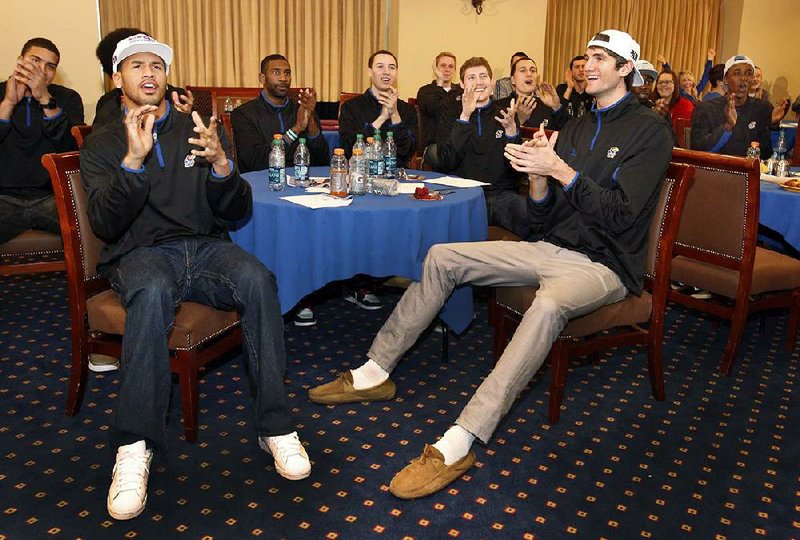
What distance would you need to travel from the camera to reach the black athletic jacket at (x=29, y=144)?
3.95 m

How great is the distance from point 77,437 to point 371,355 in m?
1.12

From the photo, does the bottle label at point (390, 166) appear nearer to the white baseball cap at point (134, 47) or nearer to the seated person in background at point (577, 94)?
the white baseball cap at point (134, 47)

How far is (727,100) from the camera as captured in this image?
492 centimetres

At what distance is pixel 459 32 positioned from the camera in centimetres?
795

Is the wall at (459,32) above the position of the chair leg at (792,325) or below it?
above

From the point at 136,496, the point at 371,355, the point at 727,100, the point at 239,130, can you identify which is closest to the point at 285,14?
the point at 239,130

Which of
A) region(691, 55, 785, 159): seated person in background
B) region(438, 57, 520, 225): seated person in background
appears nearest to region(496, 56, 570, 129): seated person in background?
region(438, 57, 520, 225): seated person in background

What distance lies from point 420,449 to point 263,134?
2.52 m

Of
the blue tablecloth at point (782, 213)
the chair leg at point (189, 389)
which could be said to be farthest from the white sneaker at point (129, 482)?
the blue tablecloth at point (782, 213)

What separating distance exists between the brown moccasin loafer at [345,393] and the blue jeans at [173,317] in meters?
0.42

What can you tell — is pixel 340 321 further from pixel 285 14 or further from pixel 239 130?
pixel 285 14

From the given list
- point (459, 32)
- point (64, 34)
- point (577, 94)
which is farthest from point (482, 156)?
point (459, 32)

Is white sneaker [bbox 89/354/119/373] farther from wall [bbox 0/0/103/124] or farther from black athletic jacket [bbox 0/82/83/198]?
wall [bbox 0/0/103/124]

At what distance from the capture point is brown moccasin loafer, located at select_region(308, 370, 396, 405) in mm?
2953
